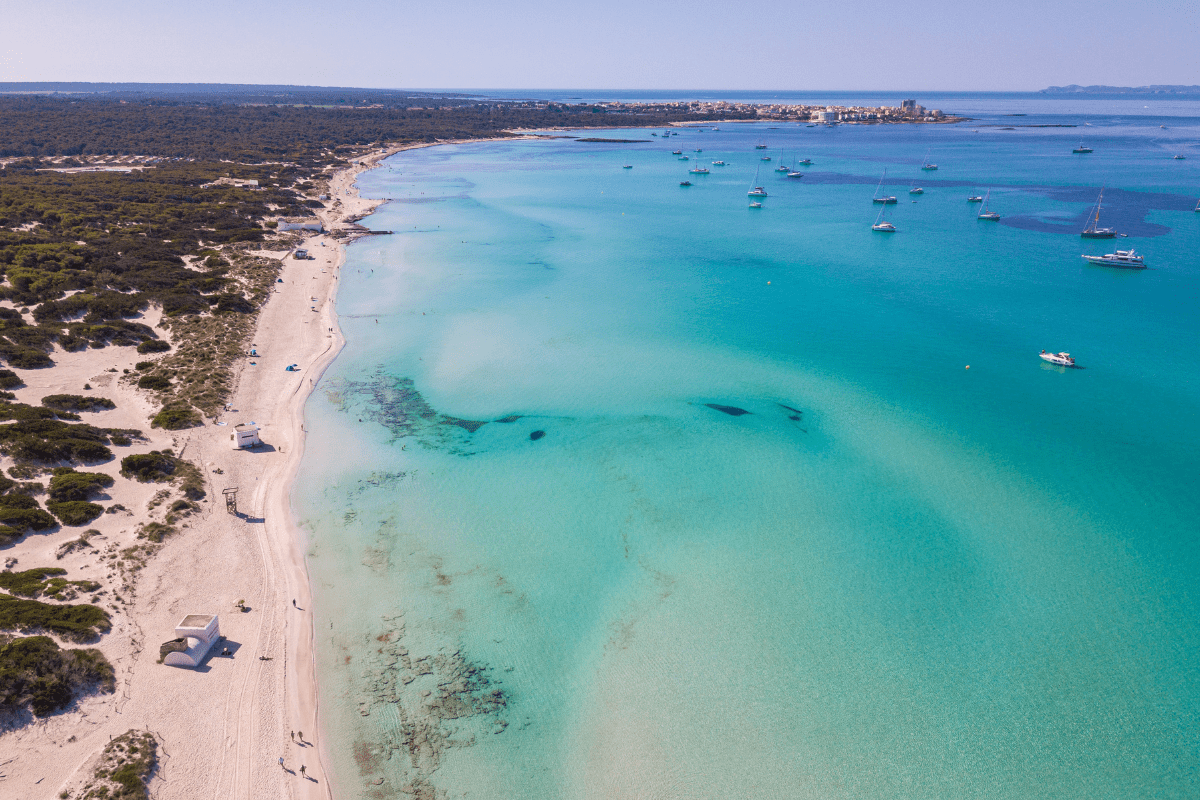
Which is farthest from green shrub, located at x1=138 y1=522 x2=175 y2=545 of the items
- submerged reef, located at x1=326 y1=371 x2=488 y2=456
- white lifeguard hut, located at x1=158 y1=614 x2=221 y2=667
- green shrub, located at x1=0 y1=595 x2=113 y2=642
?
submerged reef, located at x1=326 y1=371 x2=488 y2=456

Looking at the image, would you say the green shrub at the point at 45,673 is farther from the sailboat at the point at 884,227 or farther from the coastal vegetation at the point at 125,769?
the sailboat at the point at 884,227

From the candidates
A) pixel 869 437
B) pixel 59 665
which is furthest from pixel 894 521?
pixel 59 665

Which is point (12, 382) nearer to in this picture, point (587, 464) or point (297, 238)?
point (587, 464)

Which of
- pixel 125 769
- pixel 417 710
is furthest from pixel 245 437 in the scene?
pixel 417 710

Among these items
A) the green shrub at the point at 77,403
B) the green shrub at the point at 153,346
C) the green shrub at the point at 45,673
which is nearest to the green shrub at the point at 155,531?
the green shrub at the point at 45,673

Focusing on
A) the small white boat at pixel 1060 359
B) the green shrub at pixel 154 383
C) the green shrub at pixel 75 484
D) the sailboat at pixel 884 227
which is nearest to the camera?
the green shrub at pixel 75 484

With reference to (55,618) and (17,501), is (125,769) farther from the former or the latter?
(17,501)

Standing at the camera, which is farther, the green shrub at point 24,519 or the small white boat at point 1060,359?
Answer: the small white boat at point 1060,359
